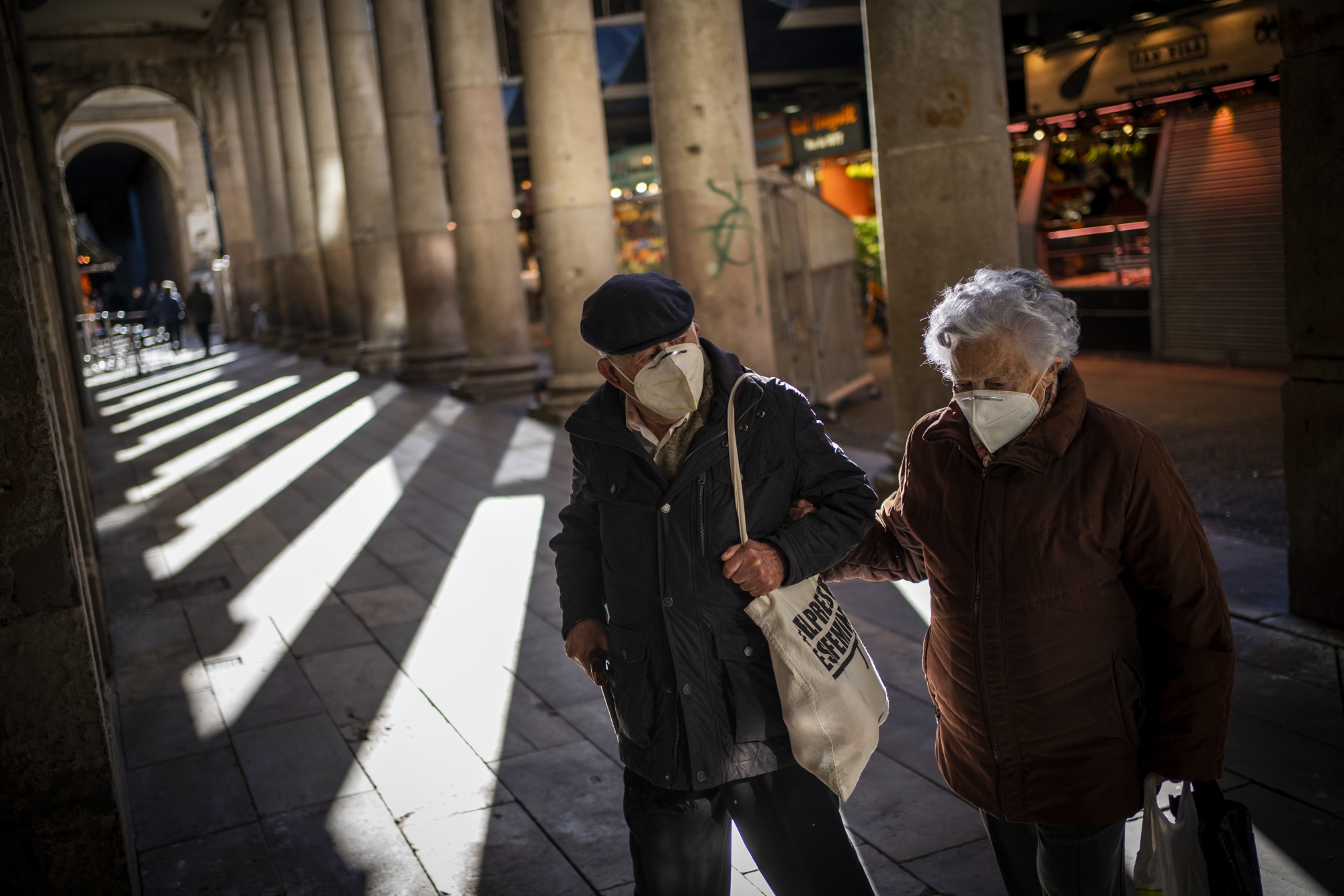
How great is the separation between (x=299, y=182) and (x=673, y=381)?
2124cm

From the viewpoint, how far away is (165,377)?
22.6m

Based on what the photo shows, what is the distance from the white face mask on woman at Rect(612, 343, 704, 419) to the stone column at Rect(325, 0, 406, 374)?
46.0ft

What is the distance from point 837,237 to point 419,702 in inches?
305

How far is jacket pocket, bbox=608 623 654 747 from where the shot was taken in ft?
7.86

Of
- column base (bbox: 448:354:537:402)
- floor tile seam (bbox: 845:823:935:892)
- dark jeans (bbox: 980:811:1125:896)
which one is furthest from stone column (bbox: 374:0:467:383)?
dark jeans (bbox: 980:811:1125:896)

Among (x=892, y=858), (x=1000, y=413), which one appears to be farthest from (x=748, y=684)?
(x=892, y=858)

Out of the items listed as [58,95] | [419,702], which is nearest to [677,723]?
[419,702]

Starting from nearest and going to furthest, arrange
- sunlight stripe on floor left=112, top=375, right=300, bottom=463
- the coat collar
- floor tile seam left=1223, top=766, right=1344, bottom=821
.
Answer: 1. the coat collar
2. floor tile seam left=1223, top=766, right=1344, bottom=821
3. sunlight stripe on floor left=112, top=375, right=300, bottom=463

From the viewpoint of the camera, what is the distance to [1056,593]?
2135 mm

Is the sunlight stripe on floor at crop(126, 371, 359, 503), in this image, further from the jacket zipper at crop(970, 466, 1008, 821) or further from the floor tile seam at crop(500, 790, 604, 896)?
the jacket zipper at crop(970, 466, 1008, 821)

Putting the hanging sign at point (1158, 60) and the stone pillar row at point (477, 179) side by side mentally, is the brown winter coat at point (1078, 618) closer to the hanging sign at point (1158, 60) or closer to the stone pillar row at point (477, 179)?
the stone pillar row at point (477, 179)

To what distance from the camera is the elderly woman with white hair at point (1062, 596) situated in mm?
2092

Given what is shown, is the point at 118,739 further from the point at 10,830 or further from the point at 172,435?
the point at 172,435

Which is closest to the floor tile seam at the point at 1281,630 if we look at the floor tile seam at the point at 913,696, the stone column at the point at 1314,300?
the stone column at the point at 1314,300
